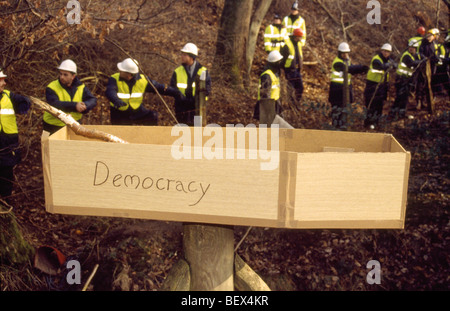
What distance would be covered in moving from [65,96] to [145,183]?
4199 millimetres

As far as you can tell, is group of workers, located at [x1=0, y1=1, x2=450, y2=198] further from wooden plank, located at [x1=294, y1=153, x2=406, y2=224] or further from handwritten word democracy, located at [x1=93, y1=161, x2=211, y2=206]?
wooden plank, located at [x1=294, y1=153, x2=406, y2=224]

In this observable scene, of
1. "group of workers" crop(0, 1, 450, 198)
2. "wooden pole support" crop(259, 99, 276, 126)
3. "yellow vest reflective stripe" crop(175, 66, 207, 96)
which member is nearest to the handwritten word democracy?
"group of workers" crop(0, 1, 450, 198)

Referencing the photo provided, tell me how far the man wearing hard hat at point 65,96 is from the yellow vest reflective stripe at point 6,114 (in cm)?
47

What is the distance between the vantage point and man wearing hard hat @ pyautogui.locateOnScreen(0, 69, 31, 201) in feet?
17.3

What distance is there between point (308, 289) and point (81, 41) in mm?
5778

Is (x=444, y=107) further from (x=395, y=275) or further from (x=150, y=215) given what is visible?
(x=150, y=215)

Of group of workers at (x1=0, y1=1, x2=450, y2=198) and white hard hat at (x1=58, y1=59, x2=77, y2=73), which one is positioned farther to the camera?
white hard hat at (x1=58, y1=59, x2=77, y2=73)

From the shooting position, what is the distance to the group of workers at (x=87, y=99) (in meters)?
5.36

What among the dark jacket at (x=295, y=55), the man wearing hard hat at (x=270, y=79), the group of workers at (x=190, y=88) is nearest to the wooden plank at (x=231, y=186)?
the group of workers at (x=190, y=88)

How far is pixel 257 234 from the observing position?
5555 mm

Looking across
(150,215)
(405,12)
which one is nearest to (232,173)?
(150,215)

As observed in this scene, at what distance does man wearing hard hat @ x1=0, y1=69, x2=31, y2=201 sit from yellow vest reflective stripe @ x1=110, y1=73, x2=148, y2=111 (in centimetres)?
128

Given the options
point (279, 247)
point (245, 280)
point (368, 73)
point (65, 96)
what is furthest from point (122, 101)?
point (368, 73)

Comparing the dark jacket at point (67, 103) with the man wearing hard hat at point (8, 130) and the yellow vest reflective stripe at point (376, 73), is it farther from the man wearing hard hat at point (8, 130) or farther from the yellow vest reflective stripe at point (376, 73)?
the yellow vest reflective stripe at point (376, 73)
